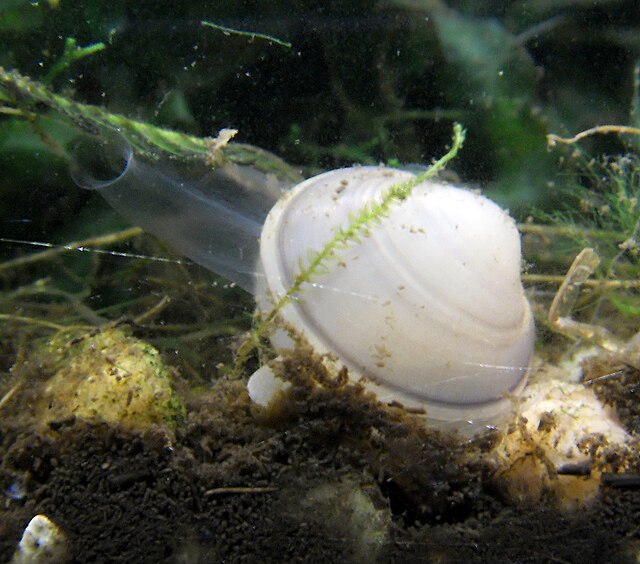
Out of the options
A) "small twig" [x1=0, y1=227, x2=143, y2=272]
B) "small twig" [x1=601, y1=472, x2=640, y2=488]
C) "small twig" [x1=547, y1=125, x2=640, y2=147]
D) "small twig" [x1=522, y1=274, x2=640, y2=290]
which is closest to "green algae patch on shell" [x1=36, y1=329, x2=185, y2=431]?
"small twig" [x1=0, y1=227, x2=143, y2=272]

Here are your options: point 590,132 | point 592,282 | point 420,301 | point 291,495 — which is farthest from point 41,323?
point 590,132

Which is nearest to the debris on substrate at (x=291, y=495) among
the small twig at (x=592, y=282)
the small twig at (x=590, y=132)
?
the small twig at (x=592, y=282)

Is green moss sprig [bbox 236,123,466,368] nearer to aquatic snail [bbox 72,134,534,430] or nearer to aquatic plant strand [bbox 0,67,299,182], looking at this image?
aquatic snail [bbox 72,134,534,430]

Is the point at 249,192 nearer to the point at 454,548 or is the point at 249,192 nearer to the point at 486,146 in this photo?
the point at 486,146

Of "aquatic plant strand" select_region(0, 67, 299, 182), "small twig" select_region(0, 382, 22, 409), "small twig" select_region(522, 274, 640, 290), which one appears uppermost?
"aquatic plant strand" select_region(0, 67, 299, 182)

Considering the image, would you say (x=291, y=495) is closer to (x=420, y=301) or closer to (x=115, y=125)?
(x=420, y=301)

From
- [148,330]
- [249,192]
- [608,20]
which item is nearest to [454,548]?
[148,330]
